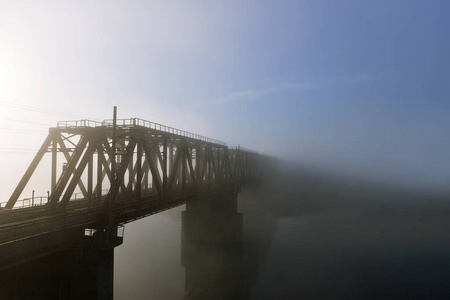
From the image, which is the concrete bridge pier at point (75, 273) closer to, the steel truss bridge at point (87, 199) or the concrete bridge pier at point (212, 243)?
the steel truss bridge at point (87, 199)

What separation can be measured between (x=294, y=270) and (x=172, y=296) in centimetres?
1789

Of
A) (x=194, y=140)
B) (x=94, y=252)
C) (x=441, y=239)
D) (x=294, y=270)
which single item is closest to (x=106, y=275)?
(x=94, y=252)

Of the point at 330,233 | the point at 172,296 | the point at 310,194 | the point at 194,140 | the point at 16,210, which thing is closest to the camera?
the point at 16,210

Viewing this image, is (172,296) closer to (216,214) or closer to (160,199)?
(160,199)

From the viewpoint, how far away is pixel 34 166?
1136 inches

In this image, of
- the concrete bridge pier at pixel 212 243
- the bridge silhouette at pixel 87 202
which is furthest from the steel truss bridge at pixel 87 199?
the concrete bridge pier at pixel 212 243

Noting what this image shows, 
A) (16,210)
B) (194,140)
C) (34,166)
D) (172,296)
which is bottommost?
(172,296)

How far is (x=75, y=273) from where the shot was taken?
2117 cm

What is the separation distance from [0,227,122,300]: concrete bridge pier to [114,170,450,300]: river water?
20018 millimetres

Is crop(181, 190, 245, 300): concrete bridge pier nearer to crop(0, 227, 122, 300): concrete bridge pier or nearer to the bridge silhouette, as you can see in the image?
the bridge silhouette

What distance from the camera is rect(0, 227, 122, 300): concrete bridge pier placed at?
19.5 metres

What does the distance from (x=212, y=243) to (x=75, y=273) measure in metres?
40.2

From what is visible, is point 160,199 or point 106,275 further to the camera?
point 160,199

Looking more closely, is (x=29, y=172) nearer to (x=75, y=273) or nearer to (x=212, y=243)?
(x=75, y=273)
